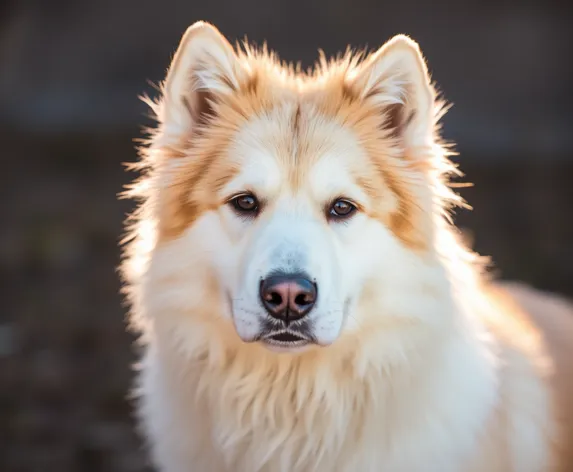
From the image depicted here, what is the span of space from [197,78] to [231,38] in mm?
6646

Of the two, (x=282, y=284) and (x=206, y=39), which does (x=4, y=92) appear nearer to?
(x=206, y=39)

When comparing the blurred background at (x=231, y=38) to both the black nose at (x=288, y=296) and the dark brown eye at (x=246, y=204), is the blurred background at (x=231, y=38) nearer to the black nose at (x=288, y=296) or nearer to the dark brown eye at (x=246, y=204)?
the dark brown eye at (x=246, y=204)

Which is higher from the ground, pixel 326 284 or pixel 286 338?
pixel 326 284

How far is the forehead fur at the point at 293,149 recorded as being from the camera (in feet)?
10.0

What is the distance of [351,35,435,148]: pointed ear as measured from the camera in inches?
121

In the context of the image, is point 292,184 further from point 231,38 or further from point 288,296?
point 231,38

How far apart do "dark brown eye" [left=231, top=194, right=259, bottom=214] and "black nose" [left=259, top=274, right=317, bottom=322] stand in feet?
1.27

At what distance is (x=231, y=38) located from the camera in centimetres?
968

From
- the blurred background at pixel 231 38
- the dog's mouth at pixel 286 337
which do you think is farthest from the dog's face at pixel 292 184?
the blurred background at pixel 231 38

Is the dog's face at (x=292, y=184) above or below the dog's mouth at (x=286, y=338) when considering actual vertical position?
above

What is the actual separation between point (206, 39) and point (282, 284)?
3.35 feet

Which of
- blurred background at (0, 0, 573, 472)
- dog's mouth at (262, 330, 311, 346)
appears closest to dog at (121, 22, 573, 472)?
dog's mouth at (262, 330, 311, 346)

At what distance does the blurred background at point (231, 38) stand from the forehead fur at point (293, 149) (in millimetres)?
3713

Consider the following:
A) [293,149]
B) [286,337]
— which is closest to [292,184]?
[293,149]
